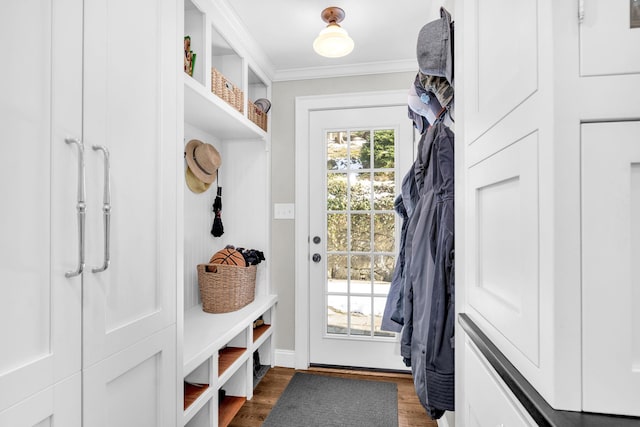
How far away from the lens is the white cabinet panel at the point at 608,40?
1.50 ft

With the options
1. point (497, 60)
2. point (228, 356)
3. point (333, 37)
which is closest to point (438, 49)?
point (497, 60)

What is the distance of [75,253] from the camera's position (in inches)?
35.9

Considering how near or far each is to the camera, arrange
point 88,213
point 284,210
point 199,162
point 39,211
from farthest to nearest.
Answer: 1. point 284,210
2. point 199,162
3. point 88,213
4. point 39,211

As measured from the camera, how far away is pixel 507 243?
69cm

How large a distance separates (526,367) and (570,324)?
0.48ft

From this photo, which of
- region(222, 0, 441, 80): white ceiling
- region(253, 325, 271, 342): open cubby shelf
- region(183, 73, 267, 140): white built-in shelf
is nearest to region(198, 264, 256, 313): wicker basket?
region(253, 325, 271, 342): open cubby shelf

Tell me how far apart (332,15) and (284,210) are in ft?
4.67

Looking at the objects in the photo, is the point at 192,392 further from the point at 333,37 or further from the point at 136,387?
the point at 333,37

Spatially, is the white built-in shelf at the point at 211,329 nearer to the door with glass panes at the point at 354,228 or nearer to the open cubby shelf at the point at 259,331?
the open cubby shelf at the point at 259,331

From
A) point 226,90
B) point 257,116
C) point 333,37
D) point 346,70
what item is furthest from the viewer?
point 346,70

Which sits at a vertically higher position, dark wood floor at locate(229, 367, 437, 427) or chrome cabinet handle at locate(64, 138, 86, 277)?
chrome cabinet handle at locate(64, 138, 86, 277)

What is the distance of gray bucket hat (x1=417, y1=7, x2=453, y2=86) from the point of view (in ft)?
4.13

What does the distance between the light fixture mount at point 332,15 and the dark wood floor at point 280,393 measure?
2.36 m

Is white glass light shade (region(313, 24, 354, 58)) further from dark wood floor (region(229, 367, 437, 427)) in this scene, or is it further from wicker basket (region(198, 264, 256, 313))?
dark wood floor (region(229, 367, 437, 427))
